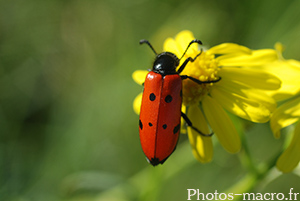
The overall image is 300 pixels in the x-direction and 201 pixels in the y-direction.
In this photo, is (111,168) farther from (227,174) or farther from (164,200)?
(227,174)

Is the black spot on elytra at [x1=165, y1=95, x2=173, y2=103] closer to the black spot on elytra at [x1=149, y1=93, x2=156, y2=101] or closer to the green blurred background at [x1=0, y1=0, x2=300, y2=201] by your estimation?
the black spot on elytra at [x1=149, y1=93, x2=156, y2=101]

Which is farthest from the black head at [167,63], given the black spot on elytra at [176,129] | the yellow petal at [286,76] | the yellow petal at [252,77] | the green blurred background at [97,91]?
the green blurred background at [97,91]

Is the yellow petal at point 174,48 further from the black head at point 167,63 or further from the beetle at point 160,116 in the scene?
the beetle at point 160,116

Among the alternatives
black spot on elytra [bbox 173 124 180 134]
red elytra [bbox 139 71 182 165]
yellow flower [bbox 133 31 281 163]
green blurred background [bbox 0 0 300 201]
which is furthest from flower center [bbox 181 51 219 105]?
green blurred background [bbox 0 0 300 201]

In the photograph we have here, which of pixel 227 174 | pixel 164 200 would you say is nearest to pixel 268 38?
pixel 227 174

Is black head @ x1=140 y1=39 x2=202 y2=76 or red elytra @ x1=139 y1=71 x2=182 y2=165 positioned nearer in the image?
red elytra @ x1=139 y1=71 x2=182 y2=165

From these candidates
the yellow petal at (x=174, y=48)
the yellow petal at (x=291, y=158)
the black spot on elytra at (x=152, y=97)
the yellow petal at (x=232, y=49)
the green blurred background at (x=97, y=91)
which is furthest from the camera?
the green blurred background at (x=97, y=91)

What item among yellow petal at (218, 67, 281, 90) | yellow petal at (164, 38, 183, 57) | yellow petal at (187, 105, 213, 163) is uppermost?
yellow petal at (164, 38, 183, 57)
